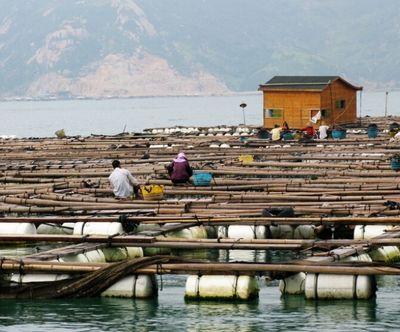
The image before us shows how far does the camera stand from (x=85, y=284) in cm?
2402

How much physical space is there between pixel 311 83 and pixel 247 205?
37.9 metres

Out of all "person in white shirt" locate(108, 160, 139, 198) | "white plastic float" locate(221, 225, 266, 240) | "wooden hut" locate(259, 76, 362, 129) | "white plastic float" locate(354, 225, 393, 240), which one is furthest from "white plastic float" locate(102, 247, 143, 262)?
"wooden hut" locate(259, 76, 362, 129)

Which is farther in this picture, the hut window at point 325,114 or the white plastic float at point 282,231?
the hut window at point 325,114

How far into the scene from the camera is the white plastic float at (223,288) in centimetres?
2352

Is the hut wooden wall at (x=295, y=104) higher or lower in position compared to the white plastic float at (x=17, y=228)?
higher

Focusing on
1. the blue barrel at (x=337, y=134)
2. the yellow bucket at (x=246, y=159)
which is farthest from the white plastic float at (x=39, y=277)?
the blue barrel at (x=337, y=134)

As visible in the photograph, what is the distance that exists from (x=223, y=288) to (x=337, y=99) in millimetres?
48404

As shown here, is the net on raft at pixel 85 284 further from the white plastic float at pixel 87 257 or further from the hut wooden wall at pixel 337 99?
the hut wooden wall at pixel 337 99

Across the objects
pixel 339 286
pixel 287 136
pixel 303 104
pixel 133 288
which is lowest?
pixel 133 288

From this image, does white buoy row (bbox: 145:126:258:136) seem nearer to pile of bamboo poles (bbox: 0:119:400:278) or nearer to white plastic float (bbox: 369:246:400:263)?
pile of bamboo poles (bbox: 0:119:400:278)

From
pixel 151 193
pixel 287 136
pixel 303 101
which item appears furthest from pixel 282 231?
pixel 303 101

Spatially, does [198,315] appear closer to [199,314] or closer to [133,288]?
[199,314]

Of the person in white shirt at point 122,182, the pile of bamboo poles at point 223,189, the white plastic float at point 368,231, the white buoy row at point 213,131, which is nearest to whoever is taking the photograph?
the white plastic float at point 368,231

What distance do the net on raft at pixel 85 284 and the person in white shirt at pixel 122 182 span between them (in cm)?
984
